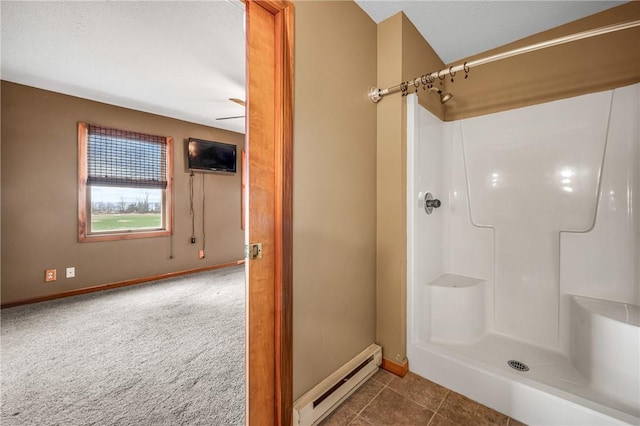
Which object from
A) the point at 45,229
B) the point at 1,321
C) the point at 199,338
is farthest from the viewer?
the point at 45,229

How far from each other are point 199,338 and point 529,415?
237 centimetres

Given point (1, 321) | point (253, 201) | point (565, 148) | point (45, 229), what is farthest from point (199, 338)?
point (565, 148)

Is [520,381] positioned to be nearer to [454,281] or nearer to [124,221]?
[454,281]

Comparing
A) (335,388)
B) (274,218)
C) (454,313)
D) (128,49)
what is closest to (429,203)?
(454,313)

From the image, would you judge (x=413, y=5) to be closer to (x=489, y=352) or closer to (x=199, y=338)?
(x=489, y=352)

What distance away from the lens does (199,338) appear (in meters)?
2.28

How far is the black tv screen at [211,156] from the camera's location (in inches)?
170

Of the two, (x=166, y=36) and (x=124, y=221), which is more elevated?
(x=166, y=36)

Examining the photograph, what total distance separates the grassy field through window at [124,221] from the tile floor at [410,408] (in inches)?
154

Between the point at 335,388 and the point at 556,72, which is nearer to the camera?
the point at 335,388

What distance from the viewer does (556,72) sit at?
1.94 m

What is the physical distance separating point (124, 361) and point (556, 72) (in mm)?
A: 3933

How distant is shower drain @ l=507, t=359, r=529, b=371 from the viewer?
1645 mm

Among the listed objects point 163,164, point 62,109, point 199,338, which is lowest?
point 199,338
